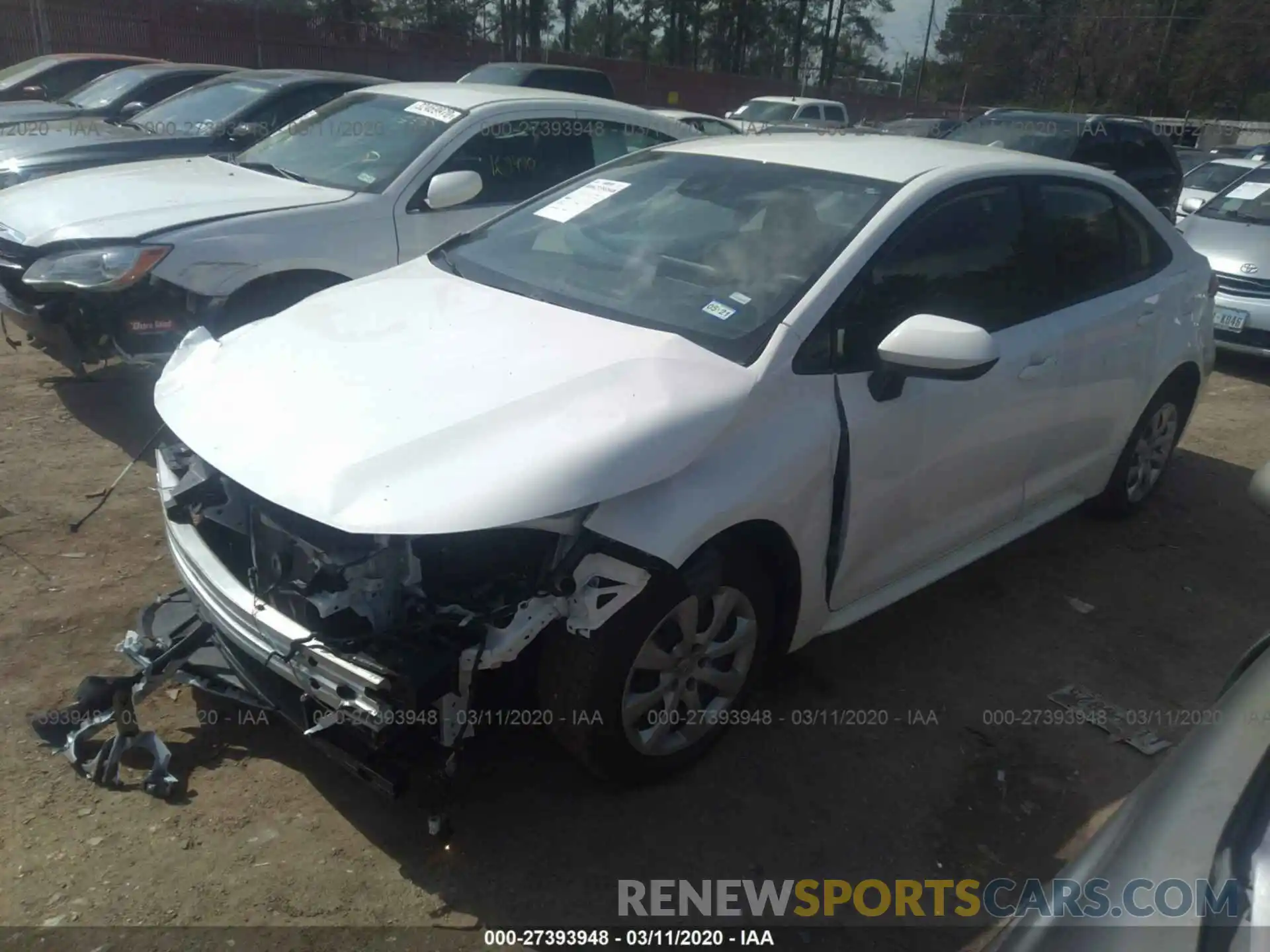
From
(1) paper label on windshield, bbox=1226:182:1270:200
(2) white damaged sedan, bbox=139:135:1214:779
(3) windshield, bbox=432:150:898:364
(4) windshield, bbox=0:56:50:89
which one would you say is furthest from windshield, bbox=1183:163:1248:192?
(4) windshield, bbox=0:56:50:89

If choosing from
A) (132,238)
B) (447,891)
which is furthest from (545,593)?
(132,238)

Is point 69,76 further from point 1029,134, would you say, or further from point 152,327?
point 1029,134

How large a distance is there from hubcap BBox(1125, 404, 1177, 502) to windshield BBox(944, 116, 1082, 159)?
727 centimetres

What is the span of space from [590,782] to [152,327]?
3267 mm

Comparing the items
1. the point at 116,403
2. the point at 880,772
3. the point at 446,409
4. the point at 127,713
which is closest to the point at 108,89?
the point at 116,403

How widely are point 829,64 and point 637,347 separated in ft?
168

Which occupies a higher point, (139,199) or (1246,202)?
(139,199)

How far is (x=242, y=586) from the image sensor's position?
103 inches

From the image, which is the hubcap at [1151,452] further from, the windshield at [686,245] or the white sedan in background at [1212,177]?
the white sedan in background at [1212,177]

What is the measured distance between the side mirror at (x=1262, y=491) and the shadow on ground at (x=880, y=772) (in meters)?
1.17

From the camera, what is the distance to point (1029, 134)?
11.9 metres

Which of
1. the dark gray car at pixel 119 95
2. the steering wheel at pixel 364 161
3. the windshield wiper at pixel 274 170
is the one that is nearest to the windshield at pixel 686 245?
the steering wheel at pixel 364 161

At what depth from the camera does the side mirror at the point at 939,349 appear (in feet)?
9.25

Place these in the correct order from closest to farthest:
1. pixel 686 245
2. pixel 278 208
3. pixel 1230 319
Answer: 1. pixel 686 245
2. pixel 278 208
3. pixel 1230 319
